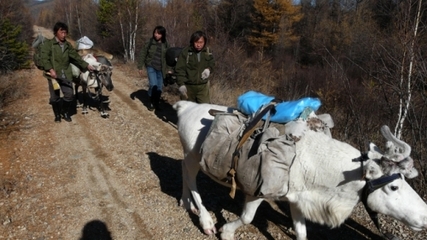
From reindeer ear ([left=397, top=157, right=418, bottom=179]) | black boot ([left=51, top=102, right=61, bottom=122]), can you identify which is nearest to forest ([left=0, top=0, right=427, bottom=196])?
reindeer ear ([left=397, top=157, right=418, bottom=179])

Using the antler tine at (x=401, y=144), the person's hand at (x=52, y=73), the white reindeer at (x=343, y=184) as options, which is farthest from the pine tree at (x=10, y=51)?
the antler tine at (x=401, y=144)

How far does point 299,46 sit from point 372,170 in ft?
147

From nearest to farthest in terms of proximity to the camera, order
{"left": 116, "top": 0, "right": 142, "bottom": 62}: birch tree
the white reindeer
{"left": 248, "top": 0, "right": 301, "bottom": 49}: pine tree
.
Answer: the white reindeer
{"left": 116, "top": 0, "right": 142, "bottom": 62}: birch tree
{"left": 248, "top": 0, "right": 301, "bottom": 49}: pine tree

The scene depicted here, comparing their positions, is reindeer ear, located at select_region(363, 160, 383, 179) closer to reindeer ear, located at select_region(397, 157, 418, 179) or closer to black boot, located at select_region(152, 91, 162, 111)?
reindeer ear, located at select_region(397, 157, 418, 179)

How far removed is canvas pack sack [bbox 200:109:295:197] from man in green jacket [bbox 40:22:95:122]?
17.0ft

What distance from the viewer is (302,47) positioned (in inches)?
1762

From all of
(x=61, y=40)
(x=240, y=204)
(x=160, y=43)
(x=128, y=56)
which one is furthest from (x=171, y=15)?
(x=240, y=204)

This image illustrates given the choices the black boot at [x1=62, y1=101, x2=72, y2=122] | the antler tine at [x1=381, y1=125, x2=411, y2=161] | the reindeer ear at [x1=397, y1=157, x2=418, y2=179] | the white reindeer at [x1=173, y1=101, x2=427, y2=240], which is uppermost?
the antler tine at [x1=381, y1=125, x2=411, y2=161]

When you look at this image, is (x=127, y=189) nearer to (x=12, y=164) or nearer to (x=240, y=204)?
(x=240, y=204)

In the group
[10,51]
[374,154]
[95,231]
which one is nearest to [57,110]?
[95,231]

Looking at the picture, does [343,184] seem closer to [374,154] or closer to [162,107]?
[374,154]

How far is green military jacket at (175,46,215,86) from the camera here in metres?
6.15

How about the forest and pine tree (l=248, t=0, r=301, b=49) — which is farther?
pine tree (l=248, t=0, r=301, b=49)

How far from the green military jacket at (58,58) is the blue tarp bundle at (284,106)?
208 inches
